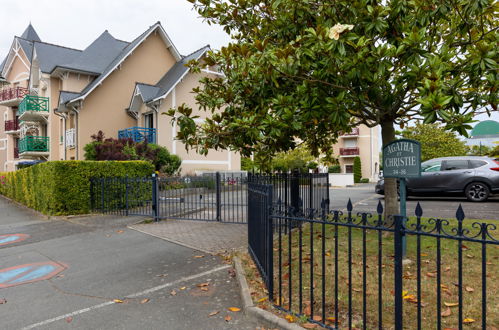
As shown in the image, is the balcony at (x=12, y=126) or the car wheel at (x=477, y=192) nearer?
the car wheel at (x=477, y=192)

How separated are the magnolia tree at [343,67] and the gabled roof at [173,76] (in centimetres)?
1483

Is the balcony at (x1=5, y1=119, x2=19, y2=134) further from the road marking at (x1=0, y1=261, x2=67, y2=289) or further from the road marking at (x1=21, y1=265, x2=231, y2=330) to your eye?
the road marking at (x1=21, y1=265, x2=231, y2=330)

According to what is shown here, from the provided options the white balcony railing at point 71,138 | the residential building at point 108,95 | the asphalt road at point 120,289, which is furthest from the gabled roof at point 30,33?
the asphalt road at point 120,289

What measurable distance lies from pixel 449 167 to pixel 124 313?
13185 mm

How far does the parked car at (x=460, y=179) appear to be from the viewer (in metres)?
12.0

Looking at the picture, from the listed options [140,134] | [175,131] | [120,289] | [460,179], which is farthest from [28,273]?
[175,131]

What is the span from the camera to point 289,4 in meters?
4.93

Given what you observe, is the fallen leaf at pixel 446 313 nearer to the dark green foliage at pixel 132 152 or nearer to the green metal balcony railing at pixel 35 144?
the dark green foliage at pixel 132 152

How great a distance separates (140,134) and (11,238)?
1271 centimetres

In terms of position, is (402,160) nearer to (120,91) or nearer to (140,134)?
(140,134)

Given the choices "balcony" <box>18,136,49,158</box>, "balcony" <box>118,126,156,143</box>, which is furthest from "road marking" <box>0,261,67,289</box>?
"balcony" <box>18,136,49,158</box>

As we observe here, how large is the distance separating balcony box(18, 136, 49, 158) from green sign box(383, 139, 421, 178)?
27.3 metres

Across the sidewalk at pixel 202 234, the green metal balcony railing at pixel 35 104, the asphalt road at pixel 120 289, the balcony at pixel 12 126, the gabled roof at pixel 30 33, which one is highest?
the gabled roof at pixel 30 33

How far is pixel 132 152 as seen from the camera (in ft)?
55.1
